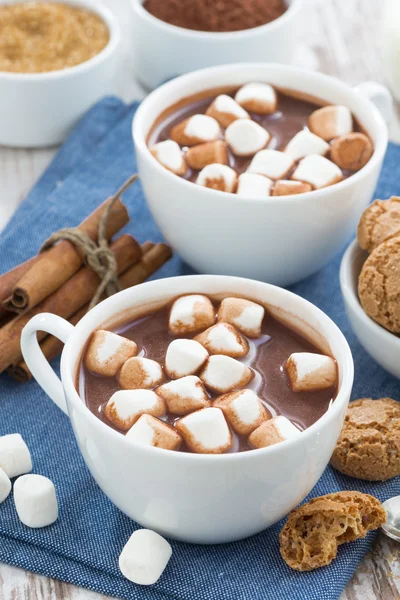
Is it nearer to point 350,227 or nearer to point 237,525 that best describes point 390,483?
point 237,525

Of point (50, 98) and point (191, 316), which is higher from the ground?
point (191, 316)

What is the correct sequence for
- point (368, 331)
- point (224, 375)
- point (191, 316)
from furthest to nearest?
point (368, 331), point (191, 316), point (224, 375)

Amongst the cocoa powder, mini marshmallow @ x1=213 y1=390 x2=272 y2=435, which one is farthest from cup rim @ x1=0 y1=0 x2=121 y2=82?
mini marshmallow @ x1=213 y1=390 x2=272 y2=435

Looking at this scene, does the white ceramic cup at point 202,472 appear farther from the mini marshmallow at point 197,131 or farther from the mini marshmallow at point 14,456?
the mini marshmallow at point 197,131

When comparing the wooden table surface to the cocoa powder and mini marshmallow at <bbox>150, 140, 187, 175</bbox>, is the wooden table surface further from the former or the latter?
mini marshmallow at <bbox>150, 140, 187, 175</bbox>

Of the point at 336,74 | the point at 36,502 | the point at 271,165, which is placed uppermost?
the point at 271,165

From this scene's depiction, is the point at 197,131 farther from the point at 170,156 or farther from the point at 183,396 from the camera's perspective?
the point at 183,396

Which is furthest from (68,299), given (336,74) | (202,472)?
(336,74)

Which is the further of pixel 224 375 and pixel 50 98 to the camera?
pixel 50 98
